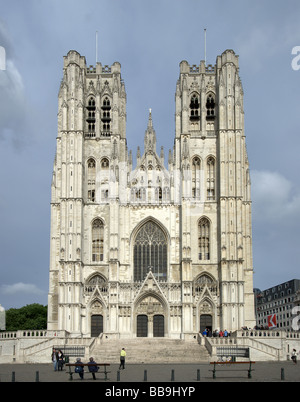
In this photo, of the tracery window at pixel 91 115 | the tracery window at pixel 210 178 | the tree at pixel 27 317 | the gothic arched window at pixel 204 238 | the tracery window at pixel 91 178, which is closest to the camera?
the gothic arched window at pixel 204 238

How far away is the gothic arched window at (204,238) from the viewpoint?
51656mm

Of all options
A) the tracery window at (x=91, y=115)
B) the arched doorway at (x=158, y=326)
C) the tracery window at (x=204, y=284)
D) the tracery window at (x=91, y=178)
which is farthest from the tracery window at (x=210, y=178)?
the arched doorway at (x=158, y=326)

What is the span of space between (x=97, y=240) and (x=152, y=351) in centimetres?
1443

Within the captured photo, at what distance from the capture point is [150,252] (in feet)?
170

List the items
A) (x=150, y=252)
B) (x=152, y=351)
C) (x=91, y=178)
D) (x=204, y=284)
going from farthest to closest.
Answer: (x=91, y=178) → (x=150, y=252) → (x=204, y=284) → (x=152, y=351)

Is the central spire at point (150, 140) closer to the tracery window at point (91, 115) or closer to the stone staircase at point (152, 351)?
the tracery window at point (91, 115)

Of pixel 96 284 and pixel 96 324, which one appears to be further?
pixel 96 284

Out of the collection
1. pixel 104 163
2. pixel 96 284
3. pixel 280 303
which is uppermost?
pixel 104 163

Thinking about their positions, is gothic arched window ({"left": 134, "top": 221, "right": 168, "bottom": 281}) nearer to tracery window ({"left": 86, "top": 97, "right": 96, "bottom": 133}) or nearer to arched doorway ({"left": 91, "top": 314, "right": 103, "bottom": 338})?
arched doorway ({"left": 91, "top": 314, "right": 103, "bottom": 338})

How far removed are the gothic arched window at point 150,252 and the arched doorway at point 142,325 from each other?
289 cm

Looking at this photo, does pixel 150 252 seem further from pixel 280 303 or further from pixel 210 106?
pixel 280 303

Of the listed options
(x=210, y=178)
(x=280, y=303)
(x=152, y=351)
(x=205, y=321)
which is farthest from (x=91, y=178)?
(x=280, y=303)

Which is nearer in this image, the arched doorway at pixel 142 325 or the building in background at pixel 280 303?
the arched doorway at pixel 142 325
